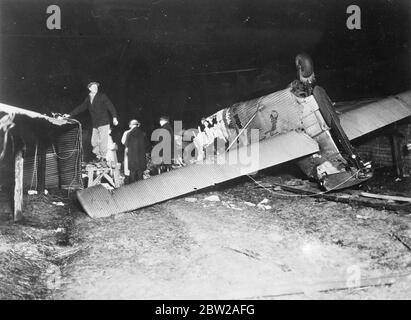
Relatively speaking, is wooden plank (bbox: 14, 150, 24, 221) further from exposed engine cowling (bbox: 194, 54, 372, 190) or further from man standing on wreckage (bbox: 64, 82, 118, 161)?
exposed engine cowling (bbox: 194, 54, 372, 190)

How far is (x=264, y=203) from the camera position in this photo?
297 inches

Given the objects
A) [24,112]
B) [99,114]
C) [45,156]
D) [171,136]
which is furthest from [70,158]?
[171,136]

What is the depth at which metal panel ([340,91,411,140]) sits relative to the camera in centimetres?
792

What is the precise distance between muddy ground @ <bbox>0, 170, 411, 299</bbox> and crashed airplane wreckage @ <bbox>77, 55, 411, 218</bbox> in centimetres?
44

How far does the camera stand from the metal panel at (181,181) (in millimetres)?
6336

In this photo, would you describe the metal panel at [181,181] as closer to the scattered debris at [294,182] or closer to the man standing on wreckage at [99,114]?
the scattered debris at [294,182]

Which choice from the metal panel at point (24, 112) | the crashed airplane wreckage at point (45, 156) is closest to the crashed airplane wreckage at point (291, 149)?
the metal panel at point (24, 112)

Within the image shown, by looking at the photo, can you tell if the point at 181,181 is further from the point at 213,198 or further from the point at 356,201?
the point at 356,201

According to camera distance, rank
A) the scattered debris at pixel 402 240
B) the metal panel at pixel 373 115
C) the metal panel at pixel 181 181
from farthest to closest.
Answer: the metal panel at pixel 373 115
the metal panel at pixel 181 181
the scattered debris at pixel 402 240

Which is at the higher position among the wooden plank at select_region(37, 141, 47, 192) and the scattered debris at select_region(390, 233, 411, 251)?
the wooden plank at select_region(37, 141, 47, 192)

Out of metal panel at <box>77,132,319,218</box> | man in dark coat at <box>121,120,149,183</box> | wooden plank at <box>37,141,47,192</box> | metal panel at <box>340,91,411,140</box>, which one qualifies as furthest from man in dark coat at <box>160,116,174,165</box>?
metal panel at <box>340,91,411,140</box>

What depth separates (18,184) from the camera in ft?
19.2
